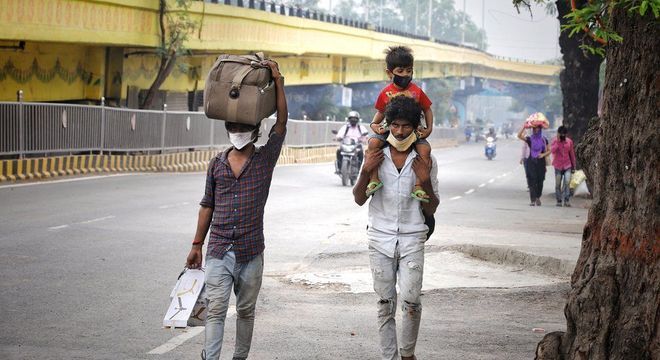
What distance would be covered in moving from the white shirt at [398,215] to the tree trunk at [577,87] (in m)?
22.2

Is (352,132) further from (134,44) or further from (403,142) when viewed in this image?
(403,142)

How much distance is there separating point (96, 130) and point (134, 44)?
5.10 metres

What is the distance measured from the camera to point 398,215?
7.38 meters

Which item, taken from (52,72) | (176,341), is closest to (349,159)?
(52,72)

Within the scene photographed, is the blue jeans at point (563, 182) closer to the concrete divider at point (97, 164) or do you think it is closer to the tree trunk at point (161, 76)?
the concrete divider at point (97, 164)

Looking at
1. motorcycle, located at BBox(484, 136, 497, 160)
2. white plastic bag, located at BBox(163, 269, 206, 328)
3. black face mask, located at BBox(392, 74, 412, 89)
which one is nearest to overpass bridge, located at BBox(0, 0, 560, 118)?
motorcycle, located at BBox(484, 136, 497, 160)

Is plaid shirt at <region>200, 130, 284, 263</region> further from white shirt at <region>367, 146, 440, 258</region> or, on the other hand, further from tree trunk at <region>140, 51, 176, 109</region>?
tree trunk at <region>140, 51, 176, 109</region>

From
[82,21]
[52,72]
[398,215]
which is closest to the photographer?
[398,215]

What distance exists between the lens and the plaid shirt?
677 centimetres

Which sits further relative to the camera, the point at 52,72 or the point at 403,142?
the point at 52,72

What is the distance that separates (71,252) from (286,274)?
2.64 m

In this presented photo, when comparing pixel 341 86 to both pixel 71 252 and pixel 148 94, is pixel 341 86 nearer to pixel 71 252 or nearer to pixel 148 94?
pixel 148 94

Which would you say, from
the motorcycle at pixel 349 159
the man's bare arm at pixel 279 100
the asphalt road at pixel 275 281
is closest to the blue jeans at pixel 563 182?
the asphalt road at pixel 275 281

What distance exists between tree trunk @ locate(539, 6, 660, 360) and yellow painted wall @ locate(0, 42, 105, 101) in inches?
1064
